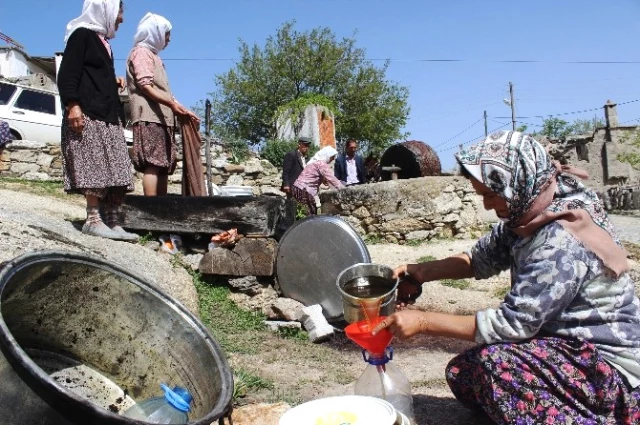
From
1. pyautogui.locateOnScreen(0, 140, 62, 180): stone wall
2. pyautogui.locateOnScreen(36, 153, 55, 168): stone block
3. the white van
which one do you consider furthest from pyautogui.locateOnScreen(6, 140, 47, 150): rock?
the white van

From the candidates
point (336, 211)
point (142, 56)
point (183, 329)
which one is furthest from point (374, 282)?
point (336, 211)

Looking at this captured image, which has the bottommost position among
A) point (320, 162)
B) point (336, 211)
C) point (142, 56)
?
point (336, 211)

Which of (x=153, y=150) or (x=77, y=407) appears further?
(x=153, y=150)

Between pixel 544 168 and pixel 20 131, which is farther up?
pixel 20 131

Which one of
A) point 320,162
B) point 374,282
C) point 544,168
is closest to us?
point 544,168

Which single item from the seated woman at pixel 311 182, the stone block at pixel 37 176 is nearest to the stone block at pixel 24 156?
the stone block at pixel 37 176

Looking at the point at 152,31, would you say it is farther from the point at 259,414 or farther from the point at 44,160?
the point at 44,160

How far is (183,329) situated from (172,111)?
3123 mm

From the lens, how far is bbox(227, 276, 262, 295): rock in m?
4.48

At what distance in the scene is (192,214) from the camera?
Result: 15.8 ft

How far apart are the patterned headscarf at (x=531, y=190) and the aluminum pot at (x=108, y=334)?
1.12 metres

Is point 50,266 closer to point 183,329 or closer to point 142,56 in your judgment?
point 183,329

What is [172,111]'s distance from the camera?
192 inches

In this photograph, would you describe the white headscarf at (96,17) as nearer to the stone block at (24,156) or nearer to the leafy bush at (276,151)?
the stone block at (24,156)
